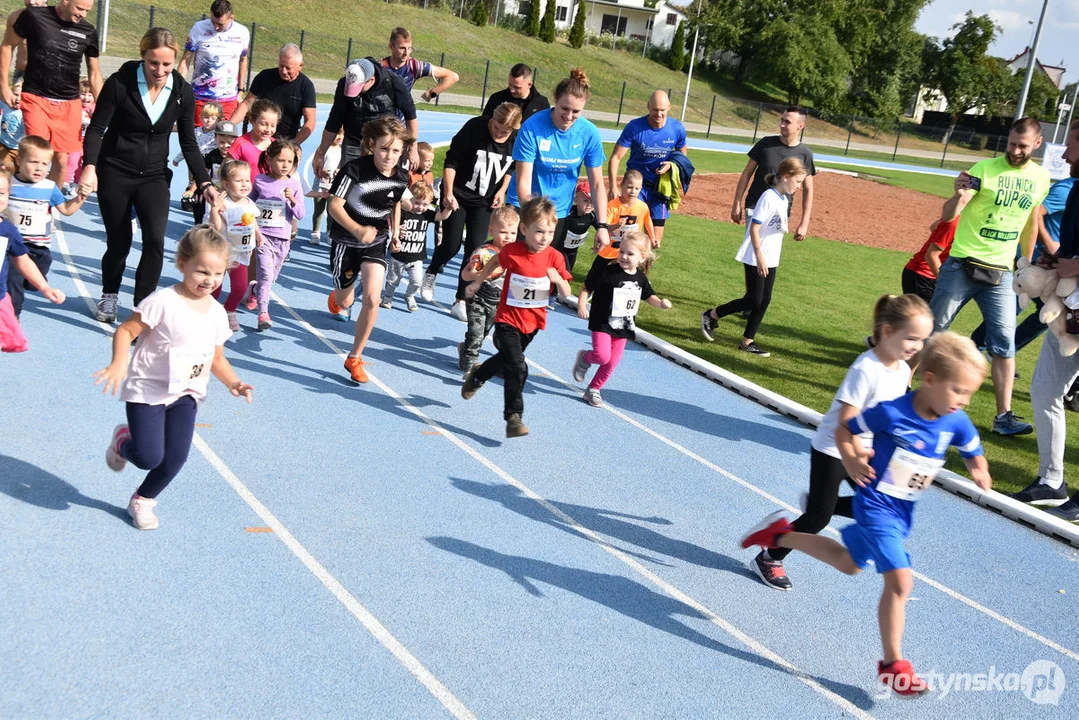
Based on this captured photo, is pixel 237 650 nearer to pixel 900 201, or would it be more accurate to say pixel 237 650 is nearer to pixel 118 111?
pixel 118 111

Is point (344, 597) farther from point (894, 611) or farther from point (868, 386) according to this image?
point (868, 386)

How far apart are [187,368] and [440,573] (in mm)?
1637

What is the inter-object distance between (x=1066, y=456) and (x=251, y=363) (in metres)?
6.83

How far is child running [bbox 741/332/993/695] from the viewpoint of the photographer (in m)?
4.61

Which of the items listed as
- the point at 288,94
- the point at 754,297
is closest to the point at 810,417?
the point at 754,297

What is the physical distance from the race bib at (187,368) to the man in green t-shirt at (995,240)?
5929mm

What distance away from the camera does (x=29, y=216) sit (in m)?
7.69

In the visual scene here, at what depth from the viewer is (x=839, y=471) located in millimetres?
5441

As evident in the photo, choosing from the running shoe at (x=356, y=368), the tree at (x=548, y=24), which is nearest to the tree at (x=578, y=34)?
the tree at (x=548, y=24)

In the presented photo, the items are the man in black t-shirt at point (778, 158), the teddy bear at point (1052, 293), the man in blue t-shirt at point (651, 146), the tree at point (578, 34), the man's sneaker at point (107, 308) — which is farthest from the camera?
the tree at point (578, 34)

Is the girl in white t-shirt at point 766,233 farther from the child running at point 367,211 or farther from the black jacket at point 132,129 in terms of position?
the black jacket at point 132,129

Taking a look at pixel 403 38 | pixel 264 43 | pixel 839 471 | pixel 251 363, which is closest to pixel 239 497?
pixel 251 363

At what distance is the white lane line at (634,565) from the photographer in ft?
16.0

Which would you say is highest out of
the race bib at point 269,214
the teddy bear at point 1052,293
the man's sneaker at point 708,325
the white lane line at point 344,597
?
the teddy bear at point 1052,293
